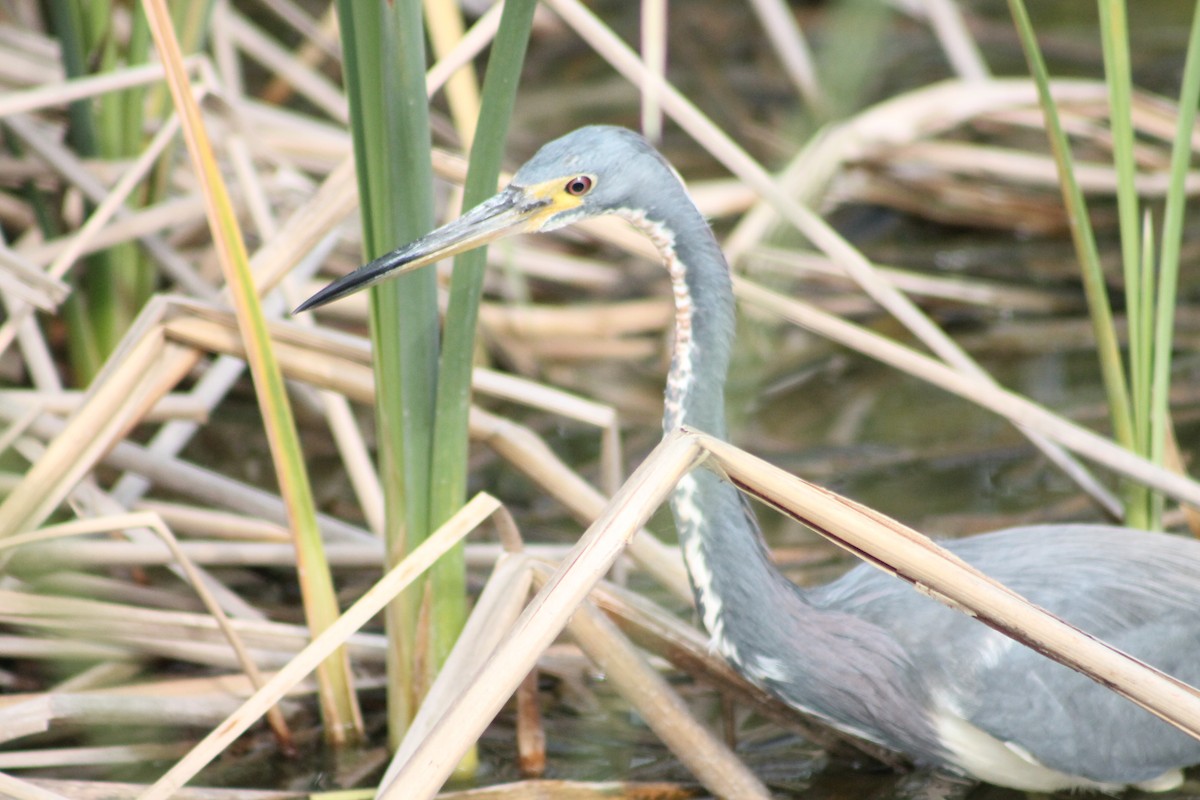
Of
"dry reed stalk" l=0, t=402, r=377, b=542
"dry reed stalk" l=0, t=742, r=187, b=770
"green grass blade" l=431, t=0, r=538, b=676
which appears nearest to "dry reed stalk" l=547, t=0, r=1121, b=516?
"green grass blade" l=431, t=0, r=538, b=676

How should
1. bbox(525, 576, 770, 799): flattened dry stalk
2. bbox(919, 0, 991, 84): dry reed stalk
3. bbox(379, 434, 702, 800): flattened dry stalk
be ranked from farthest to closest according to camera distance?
bbox(919, 0, 991, 84): dry reed stalk, bbox(525, 576, 770, 799): flattened dry stalk, bbox(379, 434, 702, 800): flattened dry stalk

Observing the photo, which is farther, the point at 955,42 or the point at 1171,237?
the point at 955,42

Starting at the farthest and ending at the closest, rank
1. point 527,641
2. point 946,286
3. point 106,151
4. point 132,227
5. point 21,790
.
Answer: point 946,286 < point 106,151 < point 132,227 < point 21,790 < point 527,641

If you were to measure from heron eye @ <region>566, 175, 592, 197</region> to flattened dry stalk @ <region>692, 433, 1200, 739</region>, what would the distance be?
26.9 inches

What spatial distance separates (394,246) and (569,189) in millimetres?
309

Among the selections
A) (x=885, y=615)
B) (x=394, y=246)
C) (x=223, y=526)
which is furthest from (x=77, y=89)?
(x=885, y=615)

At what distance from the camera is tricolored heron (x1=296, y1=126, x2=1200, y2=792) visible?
2.36 m

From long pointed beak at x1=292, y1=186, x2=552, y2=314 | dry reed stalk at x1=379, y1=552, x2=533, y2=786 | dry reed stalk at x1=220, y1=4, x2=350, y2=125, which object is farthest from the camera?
dry reed stalk at x1=220, y1=4, x2=350, y2=125

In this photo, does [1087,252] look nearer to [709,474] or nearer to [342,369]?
[709,474]

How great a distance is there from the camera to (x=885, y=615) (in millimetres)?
2645

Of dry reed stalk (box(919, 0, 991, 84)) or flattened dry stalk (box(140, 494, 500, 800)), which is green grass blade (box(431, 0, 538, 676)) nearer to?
flattened dry stalk (box(140, 494, 500, 800))

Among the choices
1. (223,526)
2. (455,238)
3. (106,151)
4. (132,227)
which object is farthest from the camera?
(106,151)

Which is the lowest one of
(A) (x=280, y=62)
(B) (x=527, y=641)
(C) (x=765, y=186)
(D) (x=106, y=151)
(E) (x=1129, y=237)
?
(B) (x=527, y=641)

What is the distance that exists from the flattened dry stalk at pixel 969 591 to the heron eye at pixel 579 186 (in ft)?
2.24
